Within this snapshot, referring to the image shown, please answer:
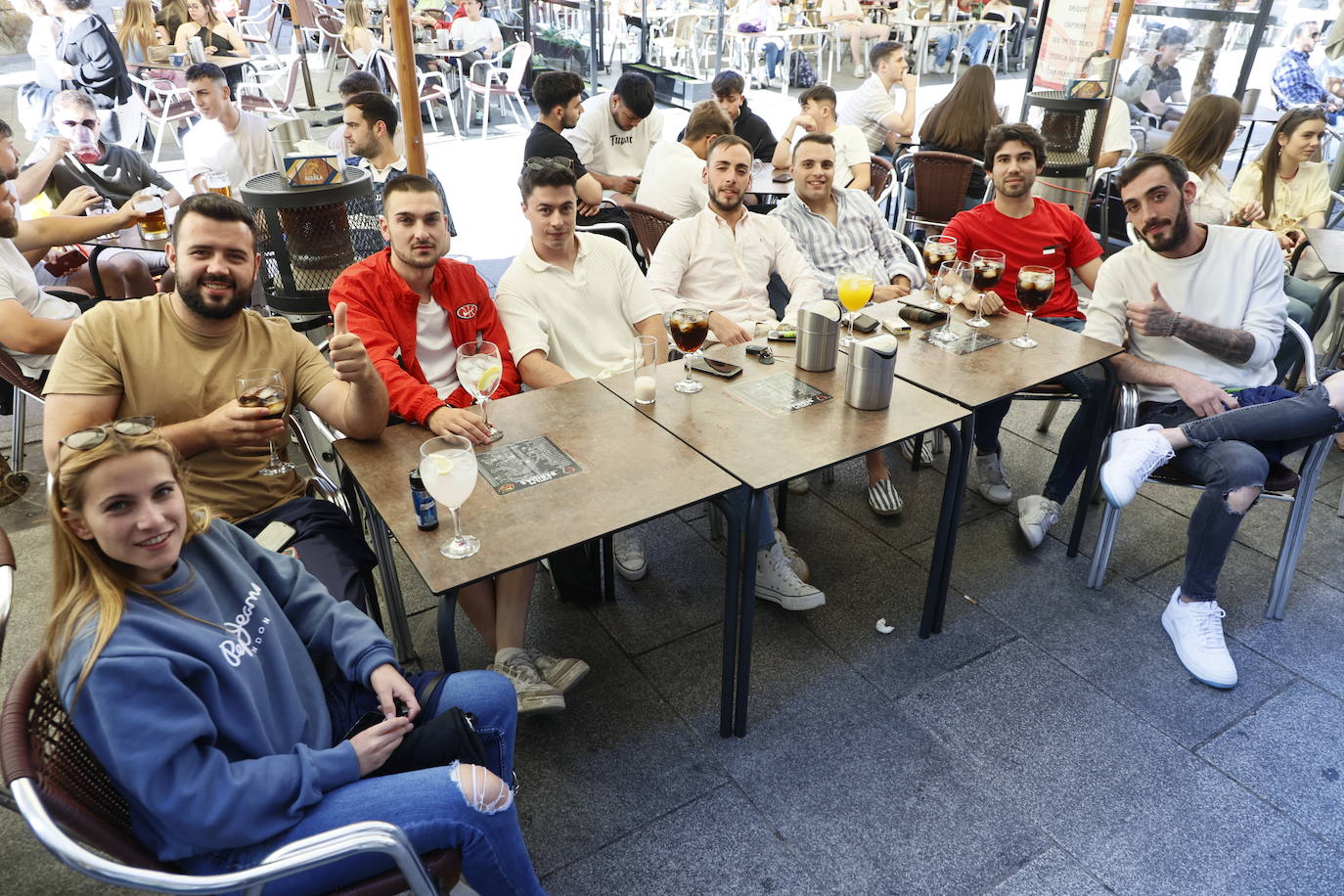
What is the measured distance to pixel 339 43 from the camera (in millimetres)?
10469

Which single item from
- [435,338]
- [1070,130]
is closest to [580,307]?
[435,338]

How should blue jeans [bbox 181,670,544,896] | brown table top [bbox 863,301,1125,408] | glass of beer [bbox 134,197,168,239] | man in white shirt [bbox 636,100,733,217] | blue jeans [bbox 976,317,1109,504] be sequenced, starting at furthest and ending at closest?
man in white shirt [bbox 636,100,733,217], glass of beer [bbox 134,197,168,239], blue jeans [bbox 976,317,1109,504], brown table top [bbox 863,301,1125,408], blue jeans [bbox 181,670,544,896]

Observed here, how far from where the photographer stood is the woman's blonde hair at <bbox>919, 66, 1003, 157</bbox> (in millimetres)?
4988

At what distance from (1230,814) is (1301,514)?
104 cm

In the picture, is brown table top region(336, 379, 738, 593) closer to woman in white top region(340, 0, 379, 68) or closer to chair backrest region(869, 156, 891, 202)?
chair backrest region(869, 156, 891, 202)

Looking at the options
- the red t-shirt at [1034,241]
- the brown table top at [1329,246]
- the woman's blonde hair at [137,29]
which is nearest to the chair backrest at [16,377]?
the red t-shirt at [1034,241]

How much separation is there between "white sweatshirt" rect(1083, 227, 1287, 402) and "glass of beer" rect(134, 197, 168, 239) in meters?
3.44

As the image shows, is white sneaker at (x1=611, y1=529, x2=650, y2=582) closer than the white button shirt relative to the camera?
Yes

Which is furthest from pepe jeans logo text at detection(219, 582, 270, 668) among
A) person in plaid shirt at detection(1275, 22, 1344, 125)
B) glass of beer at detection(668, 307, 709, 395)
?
person in plaid shirt at detection(1275, 22, 1344, 125)

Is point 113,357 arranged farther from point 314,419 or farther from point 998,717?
point 998,717

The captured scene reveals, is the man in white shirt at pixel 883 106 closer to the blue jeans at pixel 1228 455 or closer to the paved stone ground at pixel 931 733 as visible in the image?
the paved stone ground at pixel 931 733

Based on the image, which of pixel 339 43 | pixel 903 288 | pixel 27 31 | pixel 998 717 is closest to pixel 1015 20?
pixel 339 43

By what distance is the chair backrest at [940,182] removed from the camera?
4.56 m

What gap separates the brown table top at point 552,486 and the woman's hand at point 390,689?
17 centimetres
